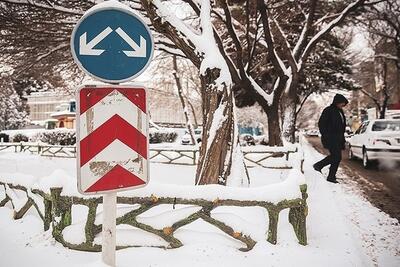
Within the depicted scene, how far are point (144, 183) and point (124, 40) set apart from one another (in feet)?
3.90

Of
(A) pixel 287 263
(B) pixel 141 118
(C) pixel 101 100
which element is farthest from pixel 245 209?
(C) pixel 101 100

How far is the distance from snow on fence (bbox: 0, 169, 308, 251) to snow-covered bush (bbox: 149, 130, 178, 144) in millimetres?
22262

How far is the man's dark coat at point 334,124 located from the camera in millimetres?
8273

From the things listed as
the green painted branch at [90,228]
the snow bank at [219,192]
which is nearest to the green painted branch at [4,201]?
the green painted branch at [90,228]

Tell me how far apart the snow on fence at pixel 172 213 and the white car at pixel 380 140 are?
7.87m

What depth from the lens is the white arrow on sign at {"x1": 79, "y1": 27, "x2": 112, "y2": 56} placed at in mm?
2666

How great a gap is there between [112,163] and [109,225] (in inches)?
20.5

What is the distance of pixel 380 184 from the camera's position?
28.5ft

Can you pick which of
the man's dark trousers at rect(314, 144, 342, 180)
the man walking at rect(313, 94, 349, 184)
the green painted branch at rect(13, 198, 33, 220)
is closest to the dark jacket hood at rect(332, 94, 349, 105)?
the man walking at rect(313, 94, 349, 184)

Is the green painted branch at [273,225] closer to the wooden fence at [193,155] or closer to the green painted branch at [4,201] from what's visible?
the green painted branch at [4,201]

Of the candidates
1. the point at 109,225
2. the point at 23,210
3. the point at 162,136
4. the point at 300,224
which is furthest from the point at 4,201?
the point at 162,136

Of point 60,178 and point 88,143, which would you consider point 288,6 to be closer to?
point 60,178

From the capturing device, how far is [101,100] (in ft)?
8.96

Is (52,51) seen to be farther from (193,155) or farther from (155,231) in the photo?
(155,231)
